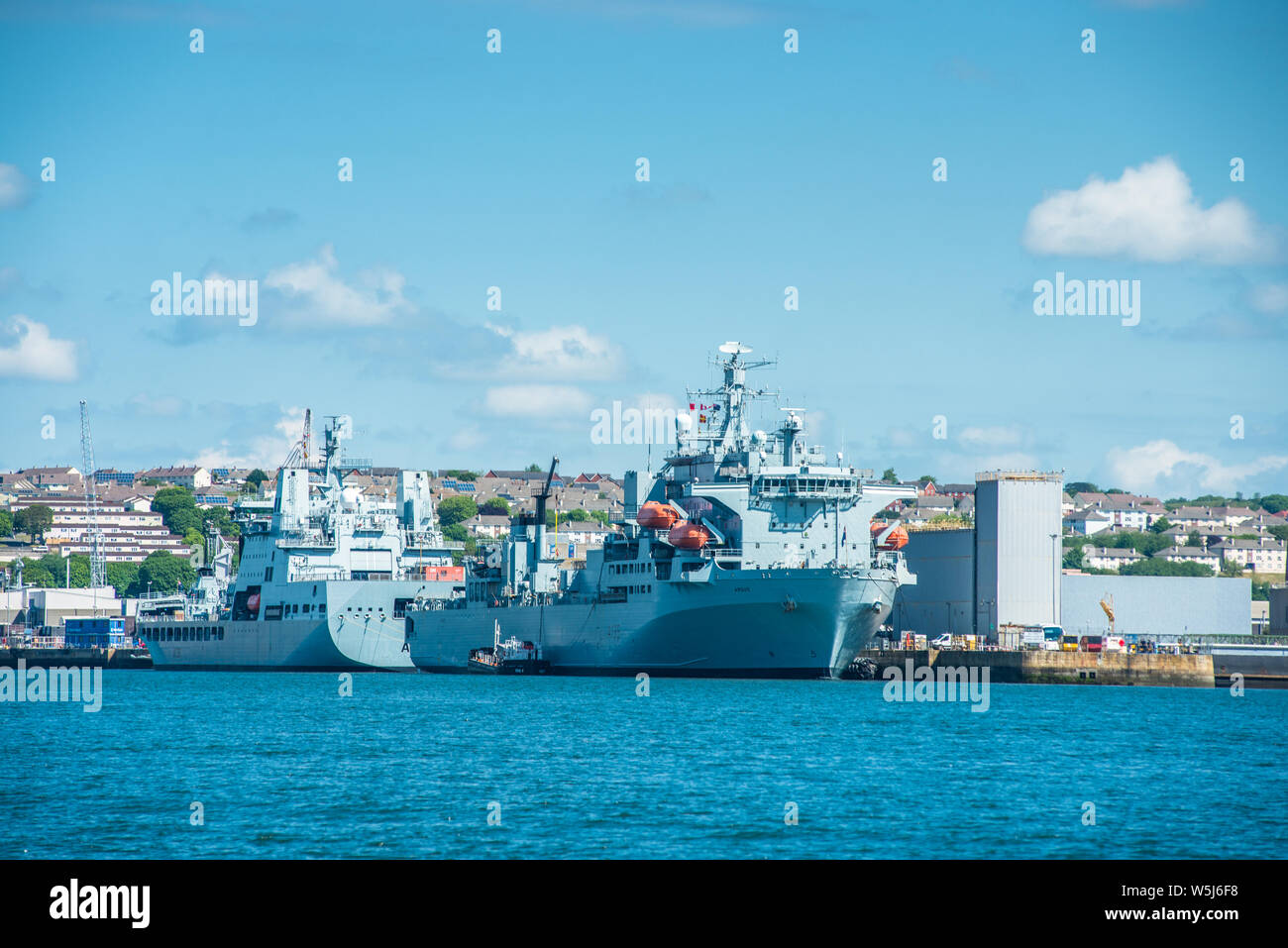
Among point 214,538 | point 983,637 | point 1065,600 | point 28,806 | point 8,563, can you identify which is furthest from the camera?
point 8,563

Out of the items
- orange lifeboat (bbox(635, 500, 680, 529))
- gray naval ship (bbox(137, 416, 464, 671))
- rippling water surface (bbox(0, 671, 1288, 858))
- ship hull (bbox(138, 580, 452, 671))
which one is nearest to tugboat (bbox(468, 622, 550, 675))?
ship hull (bbox(138, 580, 452, 671))

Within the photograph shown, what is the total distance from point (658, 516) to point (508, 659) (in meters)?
13.8

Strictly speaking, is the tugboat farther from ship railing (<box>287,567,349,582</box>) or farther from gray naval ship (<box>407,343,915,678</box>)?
ship railing (<box>287,567,349,582</box>)

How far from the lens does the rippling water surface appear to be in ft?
92.4

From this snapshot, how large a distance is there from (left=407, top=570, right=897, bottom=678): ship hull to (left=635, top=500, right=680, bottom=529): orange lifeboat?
292 cm

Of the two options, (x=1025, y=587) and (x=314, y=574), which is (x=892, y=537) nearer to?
(x=1025, y=587)

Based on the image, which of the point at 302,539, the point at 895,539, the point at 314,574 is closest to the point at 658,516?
the point at 895,539

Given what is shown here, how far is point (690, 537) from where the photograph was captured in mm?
69625

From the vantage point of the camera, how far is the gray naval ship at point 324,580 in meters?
90.6

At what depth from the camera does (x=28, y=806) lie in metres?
32.0
